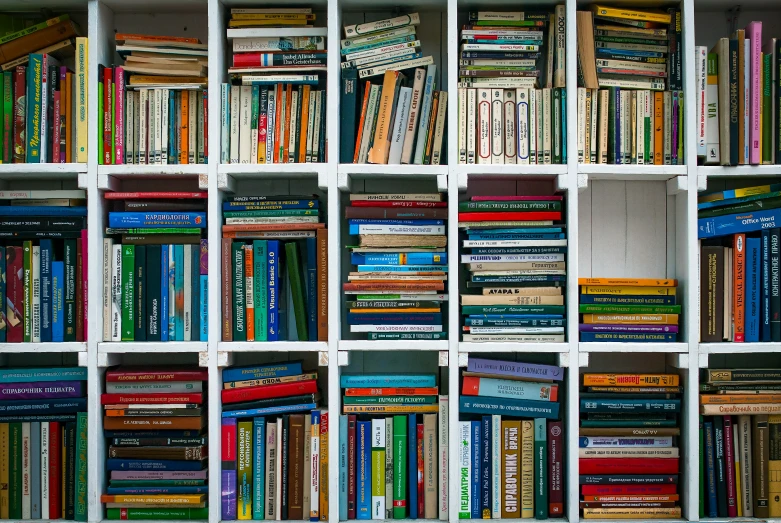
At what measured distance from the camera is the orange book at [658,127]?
2438mm

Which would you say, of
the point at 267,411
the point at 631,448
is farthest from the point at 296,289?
the point at 631,448

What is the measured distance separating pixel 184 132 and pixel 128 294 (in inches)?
23.9

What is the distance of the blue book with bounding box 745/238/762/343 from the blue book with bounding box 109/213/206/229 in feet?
6.32

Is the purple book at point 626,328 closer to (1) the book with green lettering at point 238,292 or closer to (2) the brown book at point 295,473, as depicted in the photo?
(2) the brown book at point 295,473

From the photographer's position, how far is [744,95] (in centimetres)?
239

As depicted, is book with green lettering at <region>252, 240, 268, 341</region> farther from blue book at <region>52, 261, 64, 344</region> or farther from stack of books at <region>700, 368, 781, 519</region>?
stack of books at <region>700, 368, 781, 519</region>

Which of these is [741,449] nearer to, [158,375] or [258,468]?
[258,468]

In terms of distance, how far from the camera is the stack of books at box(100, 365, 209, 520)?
7.91 ft

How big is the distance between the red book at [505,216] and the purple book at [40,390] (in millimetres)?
1492

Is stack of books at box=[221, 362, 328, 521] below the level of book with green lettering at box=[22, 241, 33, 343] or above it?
below

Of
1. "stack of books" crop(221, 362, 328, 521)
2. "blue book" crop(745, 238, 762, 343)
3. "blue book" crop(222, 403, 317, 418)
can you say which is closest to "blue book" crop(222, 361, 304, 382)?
"stack of books" crop(221, 362, 328, 521)

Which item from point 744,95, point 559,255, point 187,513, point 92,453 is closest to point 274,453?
point 187,513

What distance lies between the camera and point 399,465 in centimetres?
243

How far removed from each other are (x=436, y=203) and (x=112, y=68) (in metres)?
1.26
